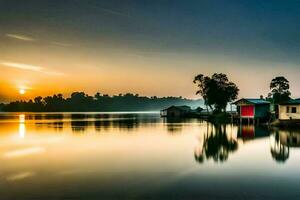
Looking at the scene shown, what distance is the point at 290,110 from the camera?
6197 centimetres

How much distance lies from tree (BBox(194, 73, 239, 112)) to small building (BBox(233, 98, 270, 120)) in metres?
26.1

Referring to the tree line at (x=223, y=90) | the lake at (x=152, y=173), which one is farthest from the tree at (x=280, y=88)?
the lake at (x=152, y=173)

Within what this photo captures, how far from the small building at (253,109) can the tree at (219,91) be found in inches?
1028

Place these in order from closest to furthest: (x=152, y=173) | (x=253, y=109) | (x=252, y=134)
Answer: (x=152, y=173) < (x=252, y=134) < (x=253, y=109)

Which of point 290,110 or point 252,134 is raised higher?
point 290,110

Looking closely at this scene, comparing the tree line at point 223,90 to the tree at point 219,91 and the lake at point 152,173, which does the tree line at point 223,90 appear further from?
the lake at point 152,173

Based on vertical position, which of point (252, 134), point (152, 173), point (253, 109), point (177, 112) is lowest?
point (152, 173)

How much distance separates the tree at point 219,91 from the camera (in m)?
107

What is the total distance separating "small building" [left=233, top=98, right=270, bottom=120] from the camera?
3022 inches

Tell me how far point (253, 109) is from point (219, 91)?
3055 centimetres

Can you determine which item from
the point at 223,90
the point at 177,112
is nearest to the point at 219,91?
the point at 223,90

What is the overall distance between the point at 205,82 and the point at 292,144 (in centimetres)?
7613

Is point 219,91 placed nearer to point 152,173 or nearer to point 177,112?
point 177,112

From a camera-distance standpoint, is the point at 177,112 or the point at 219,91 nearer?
the point at 219,91
